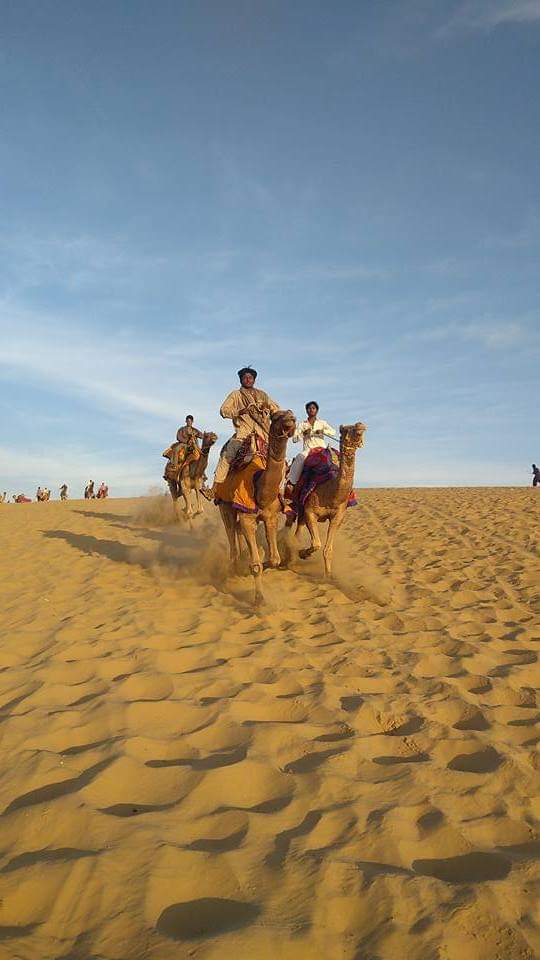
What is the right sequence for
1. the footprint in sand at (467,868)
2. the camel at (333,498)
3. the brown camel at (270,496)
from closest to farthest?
the footprint in sand at (467,868), the brown camel at (270,496), the camel at (333,498)

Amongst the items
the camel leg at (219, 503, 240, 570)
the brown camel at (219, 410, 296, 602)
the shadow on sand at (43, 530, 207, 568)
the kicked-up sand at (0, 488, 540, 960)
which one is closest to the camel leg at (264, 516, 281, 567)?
the brown camel at (219, 410, 296, 602)

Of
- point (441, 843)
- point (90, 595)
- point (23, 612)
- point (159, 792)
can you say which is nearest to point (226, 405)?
point (90, 595)

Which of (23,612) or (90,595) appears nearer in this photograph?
(23,612)

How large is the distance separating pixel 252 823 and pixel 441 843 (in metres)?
0.81

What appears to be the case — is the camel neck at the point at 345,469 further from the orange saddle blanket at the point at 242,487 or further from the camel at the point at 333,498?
the orange saddle blanket at the point at 242,487

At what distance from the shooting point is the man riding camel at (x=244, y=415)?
8.05 m

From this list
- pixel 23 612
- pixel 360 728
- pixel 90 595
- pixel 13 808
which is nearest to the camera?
pixel 13 808

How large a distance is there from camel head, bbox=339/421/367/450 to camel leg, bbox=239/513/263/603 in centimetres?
158

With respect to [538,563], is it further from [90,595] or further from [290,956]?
[290,956]

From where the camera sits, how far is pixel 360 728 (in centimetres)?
359

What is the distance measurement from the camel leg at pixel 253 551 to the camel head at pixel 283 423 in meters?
1.26

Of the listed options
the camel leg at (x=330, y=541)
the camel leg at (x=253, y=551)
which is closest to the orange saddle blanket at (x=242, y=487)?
the camel leg at (x=253, y=551)

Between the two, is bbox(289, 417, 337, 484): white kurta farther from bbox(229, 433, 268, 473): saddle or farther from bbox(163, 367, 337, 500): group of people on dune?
bbox(229, 433, 268, 473): saddle

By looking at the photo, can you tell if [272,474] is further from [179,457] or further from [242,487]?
[179,457]
